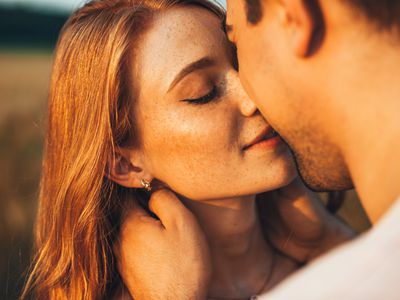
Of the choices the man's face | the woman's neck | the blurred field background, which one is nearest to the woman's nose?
the man's face

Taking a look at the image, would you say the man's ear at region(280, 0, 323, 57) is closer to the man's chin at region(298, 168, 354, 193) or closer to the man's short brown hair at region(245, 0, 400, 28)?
the man's short brown hair at region(245, 0, 400, 28)

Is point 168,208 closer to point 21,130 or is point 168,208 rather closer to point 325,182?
point 325,182

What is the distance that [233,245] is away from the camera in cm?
260

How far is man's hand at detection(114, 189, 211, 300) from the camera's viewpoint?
7.45 feet

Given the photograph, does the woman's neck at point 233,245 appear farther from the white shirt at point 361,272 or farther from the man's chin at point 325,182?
the white shirt at point 361,272

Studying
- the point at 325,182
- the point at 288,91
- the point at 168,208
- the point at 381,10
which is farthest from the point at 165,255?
the point at 381,10

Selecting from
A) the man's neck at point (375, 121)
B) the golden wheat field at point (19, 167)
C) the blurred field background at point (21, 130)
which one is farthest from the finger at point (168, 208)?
the golden wheat field at point (19, 167)

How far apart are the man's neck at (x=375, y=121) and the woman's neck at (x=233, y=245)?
945 mm

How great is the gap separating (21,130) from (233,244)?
3.20 meters

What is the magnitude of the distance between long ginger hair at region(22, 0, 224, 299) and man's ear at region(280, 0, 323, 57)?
83 centimetres

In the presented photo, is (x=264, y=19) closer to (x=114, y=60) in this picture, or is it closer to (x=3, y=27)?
(x=114, y=60)

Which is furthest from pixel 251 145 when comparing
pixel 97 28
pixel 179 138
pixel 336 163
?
pixel 97 28

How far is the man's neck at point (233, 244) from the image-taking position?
2.53 m

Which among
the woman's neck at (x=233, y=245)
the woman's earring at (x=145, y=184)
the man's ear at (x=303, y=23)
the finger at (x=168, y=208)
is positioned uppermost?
the man's ear at (x=303, y=23)
